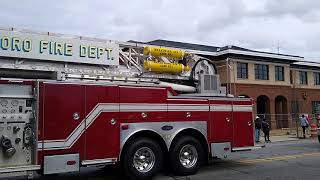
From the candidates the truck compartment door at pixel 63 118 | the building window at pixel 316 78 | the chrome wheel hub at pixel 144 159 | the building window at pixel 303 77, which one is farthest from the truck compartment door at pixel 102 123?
the building window at pixel 316 78

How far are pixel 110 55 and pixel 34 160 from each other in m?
3.20

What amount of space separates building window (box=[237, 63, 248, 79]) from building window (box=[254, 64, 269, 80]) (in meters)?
1.20

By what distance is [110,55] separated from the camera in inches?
420

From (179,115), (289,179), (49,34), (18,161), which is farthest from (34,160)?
(289,179)

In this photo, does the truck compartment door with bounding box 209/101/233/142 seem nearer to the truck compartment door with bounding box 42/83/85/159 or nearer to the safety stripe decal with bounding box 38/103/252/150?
the safety stripe decal with bounding box 38/103/252/150

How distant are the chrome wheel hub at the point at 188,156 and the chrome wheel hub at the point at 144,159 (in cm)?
97

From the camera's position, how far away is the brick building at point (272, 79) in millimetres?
36469

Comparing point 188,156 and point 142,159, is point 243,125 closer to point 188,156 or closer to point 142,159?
point 188,156

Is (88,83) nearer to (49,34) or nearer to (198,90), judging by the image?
(49,34)

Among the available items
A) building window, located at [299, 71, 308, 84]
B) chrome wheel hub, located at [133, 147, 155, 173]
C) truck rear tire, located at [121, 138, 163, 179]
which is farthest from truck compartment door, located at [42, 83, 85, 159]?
building window, located at [299, 71, 308, 84]

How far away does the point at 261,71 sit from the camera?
38.9m

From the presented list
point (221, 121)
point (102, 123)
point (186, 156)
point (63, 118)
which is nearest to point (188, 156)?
point (186, 156)

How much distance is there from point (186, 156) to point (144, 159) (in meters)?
1.35

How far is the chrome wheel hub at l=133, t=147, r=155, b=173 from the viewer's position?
1012 centimetres
